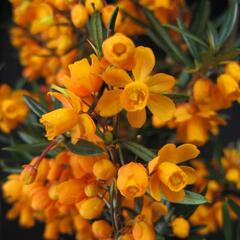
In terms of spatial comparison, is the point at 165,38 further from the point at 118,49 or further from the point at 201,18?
the point at 118,49

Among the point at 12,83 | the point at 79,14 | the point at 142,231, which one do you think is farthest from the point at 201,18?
the point at 12,83

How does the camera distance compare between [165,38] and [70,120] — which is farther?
[165,38]

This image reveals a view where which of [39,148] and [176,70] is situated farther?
[176,70]

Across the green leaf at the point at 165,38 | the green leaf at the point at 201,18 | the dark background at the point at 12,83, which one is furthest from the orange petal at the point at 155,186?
the dark background at the point at 12,83

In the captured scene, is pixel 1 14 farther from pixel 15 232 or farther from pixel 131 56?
pixel 131 56

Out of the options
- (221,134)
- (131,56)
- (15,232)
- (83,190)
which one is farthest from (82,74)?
(15,232)

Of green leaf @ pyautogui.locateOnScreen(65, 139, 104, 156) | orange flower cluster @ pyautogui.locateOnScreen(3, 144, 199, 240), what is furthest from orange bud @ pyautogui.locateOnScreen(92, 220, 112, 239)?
green leaf @ pyautogui.locateOnScreen(65, 139, 104, 156)
